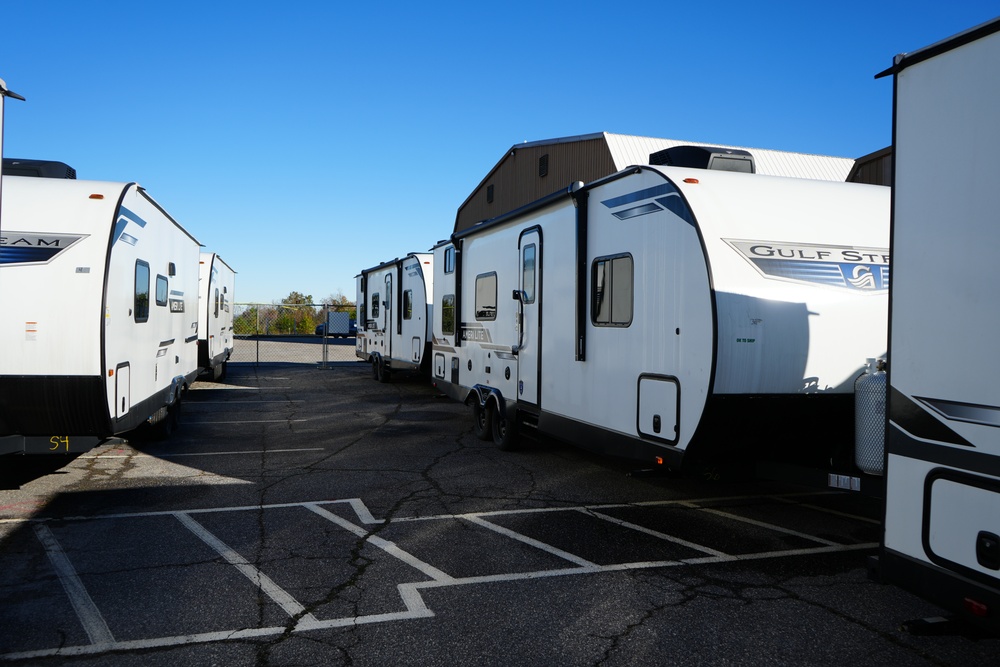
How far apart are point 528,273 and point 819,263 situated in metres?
3.62

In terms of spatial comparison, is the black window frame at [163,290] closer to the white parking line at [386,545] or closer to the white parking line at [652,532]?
the white parking line at [386,545]

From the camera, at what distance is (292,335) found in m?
44.4

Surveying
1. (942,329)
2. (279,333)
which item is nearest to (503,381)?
(942,329)

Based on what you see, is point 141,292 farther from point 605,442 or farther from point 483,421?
point 605,442

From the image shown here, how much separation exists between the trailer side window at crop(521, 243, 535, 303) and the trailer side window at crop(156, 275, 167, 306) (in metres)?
4.39

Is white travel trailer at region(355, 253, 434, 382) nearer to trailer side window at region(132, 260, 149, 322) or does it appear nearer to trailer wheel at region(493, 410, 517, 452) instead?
trailer wheel at region(493, 410, 517, 452)

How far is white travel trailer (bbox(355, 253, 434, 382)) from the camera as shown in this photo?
53.9ft

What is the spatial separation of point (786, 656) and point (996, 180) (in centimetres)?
252

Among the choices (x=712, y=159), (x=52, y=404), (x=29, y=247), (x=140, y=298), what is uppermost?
(x=712, y=159)

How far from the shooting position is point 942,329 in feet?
10.8

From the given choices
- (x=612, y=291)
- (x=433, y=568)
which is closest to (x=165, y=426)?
(x=433, y=568)

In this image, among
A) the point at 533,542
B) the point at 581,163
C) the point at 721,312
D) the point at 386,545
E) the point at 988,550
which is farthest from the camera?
the point at 581,163

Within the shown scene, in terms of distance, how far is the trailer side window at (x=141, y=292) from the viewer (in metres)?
7.85

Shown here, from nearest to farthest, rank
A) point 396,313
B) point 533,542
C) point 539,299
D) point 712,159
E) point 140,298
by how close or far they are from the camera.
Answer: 1. point 533,542
2. point 712,159
3. point 140,298
4. point 539,299
5. point 396,313
